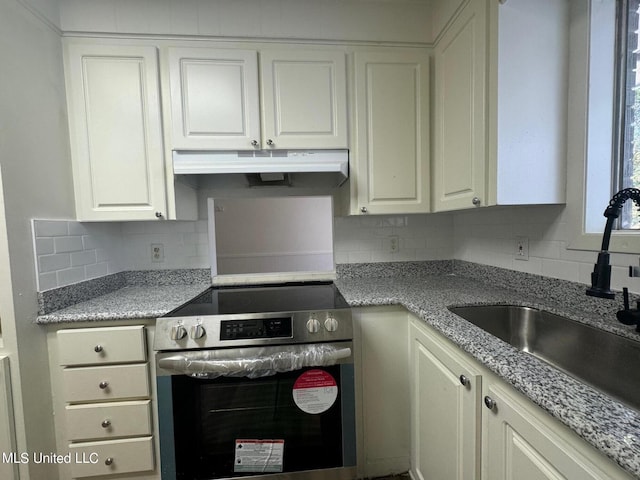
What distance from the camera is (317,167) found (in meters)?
1.45

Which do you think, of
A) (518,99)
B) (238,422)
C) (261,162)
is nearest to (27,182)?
(261,162)

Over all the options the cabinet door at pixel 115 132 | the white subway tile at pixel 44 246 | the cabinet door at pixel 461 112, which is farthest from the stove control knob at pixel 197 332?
the cabinet door at pixel 461 112

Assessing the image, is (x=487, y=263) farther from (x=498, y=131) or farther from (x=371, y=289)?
(x=498, y=131)

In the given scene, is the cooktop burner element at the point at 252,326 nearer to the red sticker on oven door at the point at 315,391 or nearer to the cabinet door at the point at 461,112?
the red sticker on oven door at the point at 315,391

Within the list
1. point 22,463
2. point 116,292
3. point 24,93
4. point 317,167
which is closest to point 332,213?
point 317,167

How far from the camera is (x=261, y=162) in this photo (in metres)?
1.44

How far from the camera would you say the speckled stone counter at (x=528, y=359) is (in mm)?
479

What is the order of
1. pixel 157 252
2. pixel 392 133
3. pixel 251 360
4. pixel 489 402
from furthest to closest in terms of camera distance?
pixel 157 252 < pixel 392 133 < pixel 251 360 < pixel 489 402

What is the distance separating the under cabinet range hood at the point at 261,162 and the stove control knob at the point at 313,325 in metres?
0.73

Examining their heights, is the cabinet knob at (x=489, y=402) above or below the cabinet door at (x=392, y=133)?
below

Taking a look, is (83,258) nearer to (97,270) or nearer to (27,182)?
(97,270)

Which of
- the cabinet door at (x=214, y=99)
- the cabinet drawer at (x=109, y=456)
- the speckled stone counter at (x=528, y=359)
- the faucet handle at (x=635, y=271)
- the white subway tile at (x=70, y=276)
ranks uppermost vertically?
the cabinet door at (x=214, y=99)

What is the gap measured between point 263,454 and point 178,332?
2.08 feet

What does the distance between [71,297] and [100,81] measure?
1096mm
